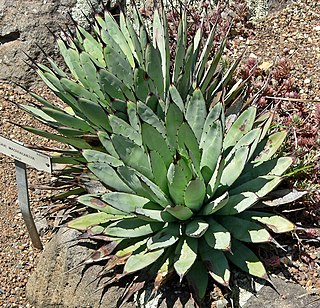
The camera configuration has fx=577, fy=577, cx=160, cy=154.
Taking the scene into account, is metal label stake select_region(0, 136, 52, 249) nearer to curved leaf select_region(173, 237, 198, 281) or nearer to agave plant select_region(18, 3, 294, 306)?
agave plant select_region(18, 3, 294, 306)

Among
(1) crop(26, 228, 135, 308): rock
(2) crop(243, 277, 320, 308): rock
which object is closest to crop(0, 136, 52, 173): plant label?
(1) crop(26, 228, 135, 308): rock

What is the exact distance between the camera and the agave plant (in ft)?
9.16

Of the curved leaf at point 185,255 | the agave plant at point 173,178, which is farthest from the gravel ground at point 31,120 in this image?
the curved leaf at point 185,255

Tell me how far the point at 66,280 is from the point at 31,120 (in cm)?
182

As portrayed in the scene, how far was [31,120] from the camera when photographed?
4770 mm

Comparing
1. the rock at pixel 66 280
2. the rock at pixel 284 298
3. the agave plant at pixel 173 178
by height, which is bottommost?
the rock at pixel 284 298

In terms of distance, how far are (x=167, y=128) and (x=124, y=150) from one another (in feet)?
0.88

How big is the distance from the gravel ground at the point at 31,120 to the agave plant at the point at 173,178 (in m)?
0.48

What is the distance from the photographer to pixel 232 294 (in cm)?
295

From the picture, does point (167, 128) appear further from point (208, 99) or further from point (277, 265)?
point (277, 265)

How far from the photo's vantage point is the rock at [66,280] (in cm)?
321

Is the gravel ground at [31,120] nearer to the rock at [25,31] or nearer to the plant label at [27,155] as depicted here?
the rock at [25,31]

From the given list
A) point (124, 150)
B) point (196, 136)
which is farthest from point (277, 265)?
point (124, 150)

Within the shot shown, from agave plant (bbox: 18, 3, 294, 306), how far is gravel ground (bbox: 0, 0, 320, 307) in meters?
0.48
